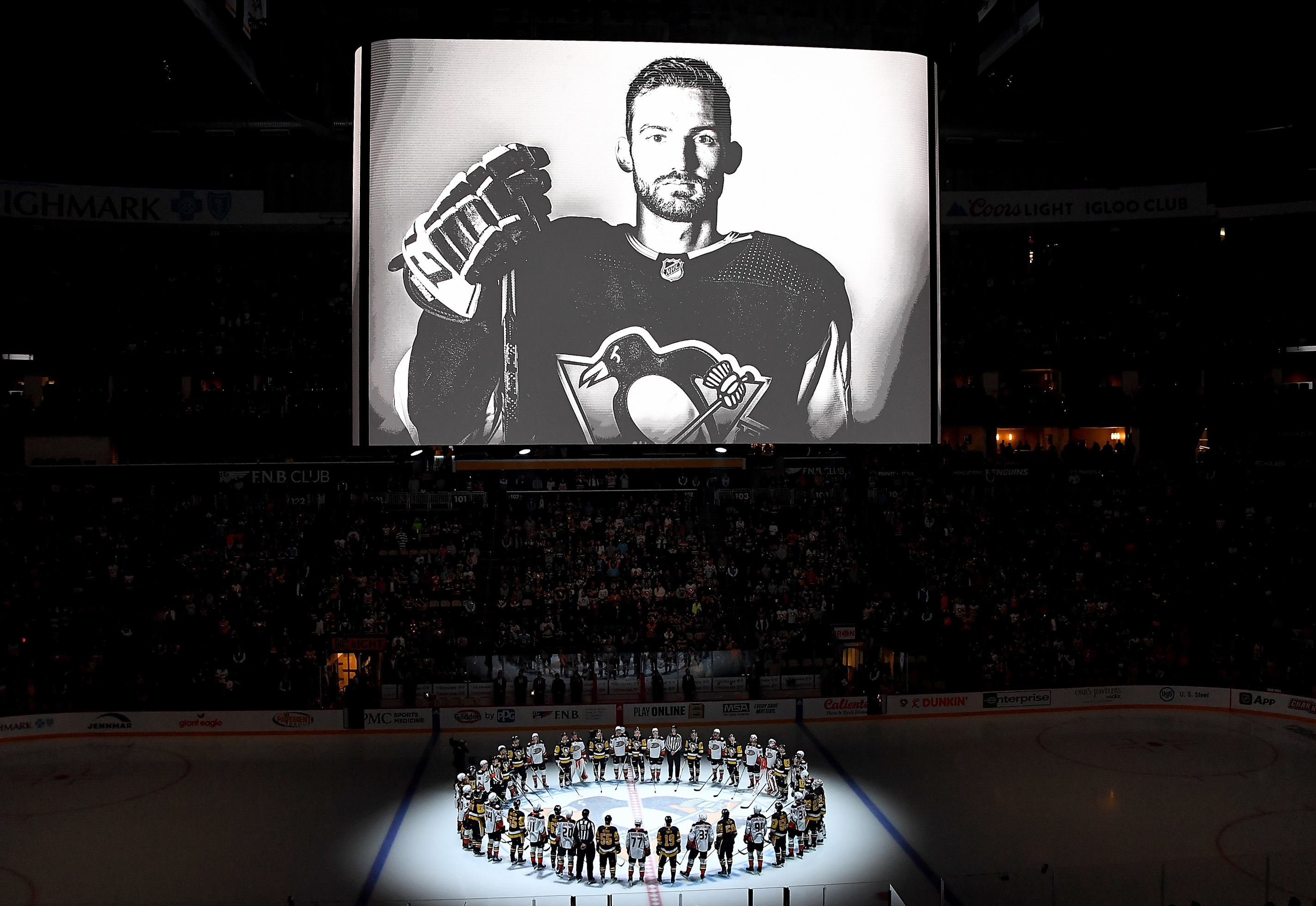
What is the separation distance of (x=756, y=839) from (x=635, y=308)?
8596mm

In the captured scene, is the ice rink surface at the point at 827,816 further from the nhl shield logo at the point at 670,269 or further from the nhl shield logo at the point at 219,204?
the nhl shield logo at the point at 219,204

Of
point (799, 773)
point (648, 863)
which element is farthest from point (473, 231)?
point (799, 773)

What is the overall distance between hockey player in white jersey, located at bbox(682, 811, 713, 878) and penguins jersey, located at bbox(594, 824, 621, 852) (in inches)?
43.2

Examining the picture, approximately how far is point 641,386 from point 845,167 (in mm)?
5088

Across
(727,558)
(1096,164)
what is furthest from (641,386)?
(1096,164)

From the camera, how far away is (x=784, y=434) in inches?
679

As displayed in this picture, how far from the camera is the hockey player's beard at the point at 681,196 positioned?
17094 mm

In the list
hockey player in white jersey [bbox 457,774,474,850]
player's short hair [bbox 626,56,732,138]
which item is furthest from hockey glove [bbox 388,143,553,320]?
hockey player in white jersey [bbox 457,774,474,850]

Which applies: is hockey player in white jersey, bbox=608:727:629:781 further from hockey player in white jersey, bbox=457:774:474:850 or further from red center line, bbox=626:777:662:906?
hockey player in white jersey, bbox=457:774:474:850

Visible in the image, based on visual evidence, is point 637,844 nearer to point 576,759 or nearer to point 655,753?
point 576,759

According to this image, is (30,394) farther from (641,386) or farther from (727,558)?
(641,386)

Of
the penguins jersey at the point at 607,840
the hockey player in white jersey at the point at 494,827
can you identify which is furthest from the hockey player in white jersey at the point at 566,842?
the hockey player in white jersey at the point at 494,827

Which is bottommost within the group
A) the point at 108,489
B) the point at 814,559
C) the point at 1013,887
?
the point at 1013,887

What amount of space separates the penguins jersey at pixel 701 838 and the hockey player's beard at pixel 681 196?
9640mm
